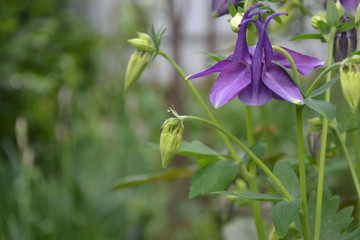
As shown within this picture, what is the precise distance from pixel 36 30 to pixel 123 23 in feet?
4.22

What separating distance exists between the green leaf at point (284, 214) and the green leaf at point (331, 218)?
10 cm

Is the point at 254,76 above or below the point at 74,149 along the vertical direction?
above

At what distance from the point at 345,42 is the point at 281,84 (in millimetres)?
155

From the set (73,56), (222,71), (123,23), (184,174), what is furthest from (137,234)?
(123,23)

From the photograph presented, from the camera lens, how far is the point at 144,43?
2.25 ft

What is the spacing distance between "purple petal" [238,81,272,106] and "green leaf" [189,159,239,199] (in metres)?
0.15

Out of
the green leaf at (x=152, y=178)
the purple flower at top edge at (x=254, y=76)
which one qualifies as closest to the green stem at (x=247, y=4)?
the purple flower at top edge at (x=254, y=76)

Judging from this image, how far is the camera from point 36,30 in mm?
2461

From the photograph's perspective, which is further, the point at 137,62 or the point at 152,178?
the point at 152,178

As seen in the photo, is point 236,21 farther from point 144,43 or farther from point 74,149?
point 74,149

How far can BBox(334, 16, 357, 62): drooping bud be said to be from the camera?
655 mm

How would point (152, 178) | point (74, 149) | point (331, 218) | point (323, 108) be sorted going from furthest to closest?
point (74, 149)
point (152, 178)
point (331, 218)
point (323, 108)

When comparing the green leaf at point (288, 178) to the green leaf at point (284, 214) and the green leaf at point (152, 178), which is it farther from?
the green leaf at point (152, 178)

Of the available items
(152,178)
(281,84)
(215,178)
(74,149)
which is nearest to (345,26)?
(281,84)
